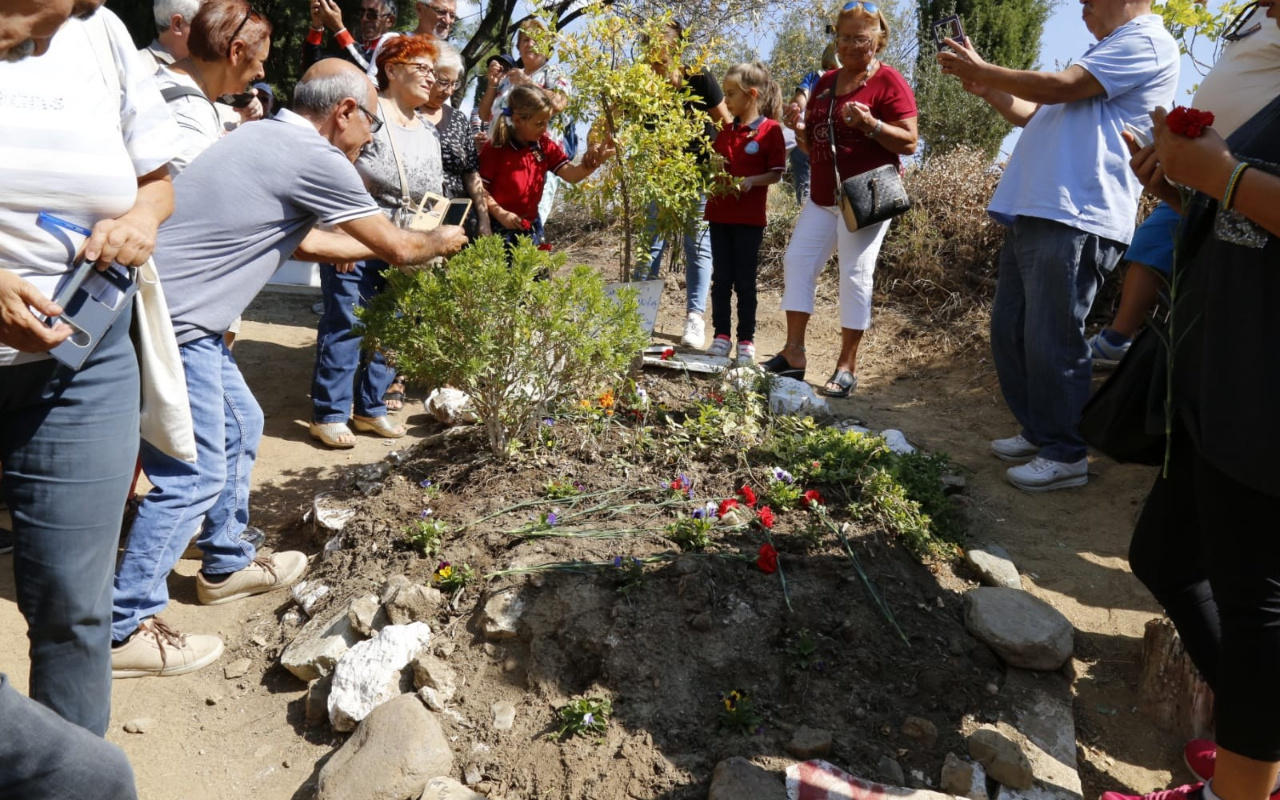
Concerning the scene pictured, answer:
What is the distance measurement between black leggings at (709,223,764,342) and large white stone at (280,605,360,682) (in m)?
3.16

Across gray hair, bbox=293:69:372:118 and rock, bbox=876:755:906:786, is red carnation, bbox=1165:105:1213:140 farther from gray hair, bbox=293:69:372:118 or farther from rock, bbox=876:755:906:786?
gray hair, bbox=293:69:372:118

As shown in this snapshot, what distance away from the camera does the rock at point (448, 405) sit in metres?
4.92

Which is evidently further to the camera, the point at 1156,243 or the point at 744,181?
the point at 744,181

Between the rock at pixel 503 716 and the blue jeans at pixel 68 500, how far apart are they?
1040 mm

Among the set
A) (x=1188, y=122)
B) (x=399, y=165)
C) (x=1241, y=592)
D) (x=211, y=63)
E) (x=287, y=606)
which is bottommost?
(x=287, y=606)

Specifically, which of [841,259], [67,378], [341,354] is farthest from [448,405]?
[67,378]

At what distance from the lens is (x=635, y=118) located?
190 inches

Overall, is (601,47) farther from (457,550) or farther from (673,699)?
(673,699)

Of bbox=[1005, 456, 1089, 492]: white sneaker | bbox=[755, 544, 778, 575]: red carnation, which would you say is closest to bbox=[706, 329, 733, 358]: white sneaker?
bbox=[1005, 456, 1089, 492]: white sneaker

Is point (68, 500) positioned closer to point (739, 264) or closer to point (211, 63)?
point (211, 63)

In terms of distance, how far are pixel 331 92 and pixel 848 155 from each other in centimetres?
264

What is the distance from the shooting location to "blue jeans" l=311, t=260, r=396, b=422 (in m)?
4.62

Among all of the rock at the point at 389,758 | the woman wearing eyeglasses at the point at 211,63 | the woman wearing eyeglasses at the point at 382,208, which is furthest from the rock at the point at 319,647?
the woman wearing eyeglasses at the point at 382,208

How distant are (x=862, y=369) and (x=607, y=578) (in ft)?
12.1
